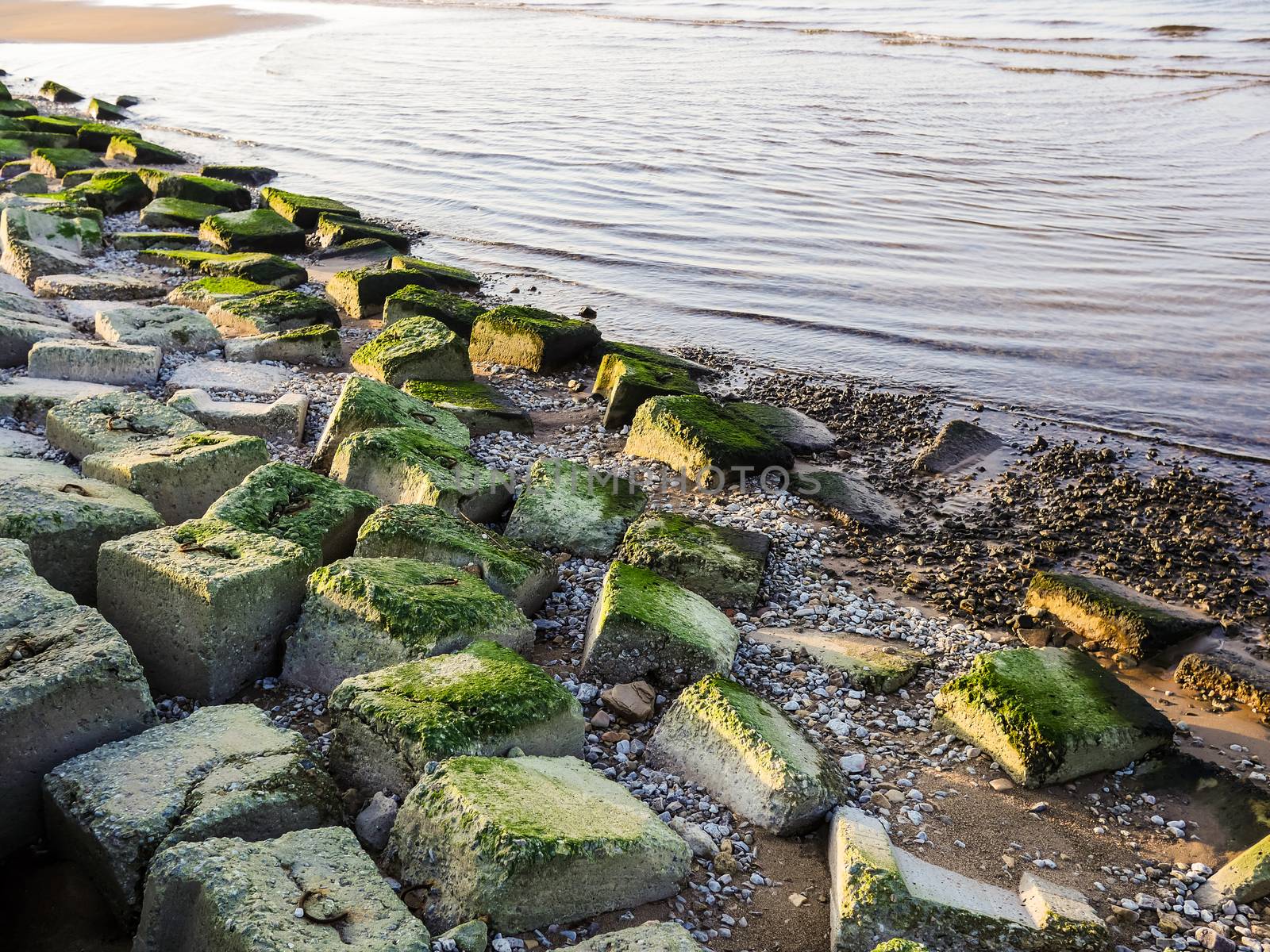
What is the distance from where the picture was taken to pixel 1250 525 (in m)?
7.23

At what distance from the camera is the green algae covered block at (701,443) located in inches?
292

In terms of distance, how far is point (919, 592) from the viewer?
6.45m

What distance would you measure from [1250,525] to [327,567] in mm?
6341

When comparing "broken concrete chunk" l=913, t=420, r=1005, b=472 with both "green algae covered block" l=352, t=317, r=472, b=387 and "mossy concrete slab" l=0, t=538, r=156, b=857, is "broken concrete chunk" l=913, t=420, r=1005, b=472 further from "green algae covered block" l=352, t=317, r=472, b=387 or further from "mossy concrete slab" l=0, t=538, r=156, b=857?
"mossy concrete slab" l=0, t=538, r=156, b=857

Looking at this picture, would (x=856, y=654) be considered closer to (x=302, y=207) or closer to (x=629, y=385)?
(x=629, y=385)

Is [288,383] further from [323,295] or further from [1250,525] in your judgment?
[1250,525]

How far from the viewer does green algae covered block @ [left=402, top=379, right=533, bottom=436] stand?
7.85 meters

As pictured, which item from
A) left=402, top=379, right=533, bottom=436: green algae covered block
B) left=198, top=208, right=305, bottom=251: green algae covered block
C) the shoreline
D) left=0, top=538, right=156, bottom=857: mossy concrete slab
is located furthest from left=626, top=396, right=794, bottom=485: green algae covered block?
left=198, top=208, right=305, bottom=251: green algae covered block

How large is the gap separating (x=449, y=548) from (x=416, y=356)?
346cm

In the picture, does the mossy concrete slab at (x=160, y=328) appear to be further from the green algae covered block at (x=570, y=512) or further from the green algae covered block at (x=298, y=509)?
the green algae covered block at (x=570, y=512)

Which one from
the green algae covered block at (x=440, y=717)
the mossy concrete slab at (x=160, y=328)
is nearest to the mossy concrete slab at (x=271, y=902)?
the green algae covered block at (x=440, y=717)

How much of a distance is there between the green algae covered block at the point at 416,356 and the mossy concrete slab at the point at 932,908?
5563mm

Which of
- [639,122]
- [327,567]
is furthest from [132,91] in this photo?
[327,567]

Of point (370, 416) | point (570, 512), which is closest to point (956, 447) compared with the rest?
point (570, 512)
